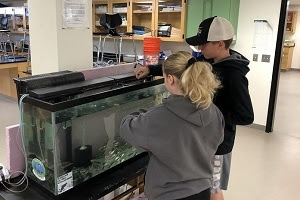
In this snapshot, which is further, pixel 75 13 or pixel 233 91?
pixel 75 13

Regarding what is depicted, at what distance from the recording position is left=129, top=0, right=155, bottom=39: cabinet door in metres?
4.77

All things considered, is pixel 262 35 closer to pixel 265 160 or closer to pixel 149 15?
pixel 265 160

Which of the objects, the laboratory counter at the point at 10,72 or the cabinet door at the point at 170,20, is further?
the laboratory counter at the point at 10,72

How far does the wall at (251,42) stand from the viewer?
3.95m

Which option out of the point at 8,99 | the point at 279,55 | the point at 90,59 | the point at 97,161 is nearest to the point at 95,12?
the point at 8,99

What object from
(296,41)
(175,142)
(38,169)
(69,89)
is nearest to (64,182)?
(38,169)

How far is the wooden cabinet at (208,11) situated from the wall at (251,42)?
0.42 ft

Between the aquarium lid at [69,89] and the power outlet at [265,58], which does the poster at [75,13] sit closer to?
the aquarium lid at [69,89]

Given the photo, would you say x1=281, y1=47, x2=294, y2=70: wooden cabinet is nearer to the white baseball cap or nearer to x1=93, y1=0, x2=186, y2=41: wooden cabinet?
x1=93, y1=0, x2=186, y2=41: wooden cabinet

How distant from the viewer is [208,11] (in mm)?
4102

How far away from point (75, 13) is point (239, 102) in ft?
3.55

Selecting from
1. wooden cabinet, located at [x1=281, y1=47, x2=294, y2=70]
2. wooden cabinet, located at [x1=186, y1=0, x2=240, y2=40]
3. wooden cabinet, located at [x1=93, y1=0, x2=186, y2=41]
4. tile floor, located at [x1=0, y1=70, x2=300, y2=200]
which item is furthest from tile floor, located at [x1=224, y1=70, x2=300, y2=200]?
wooden cabinet, located at [x1=281, y1=47, x2=294, y2=70]

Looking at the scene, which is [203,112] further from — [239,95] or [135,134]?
[239,95]

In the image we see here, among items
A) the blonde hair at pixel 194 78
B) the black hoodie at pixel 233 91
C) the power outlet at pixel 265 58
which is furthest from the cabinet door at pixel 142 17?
the blonde hair at pixel 194 78
